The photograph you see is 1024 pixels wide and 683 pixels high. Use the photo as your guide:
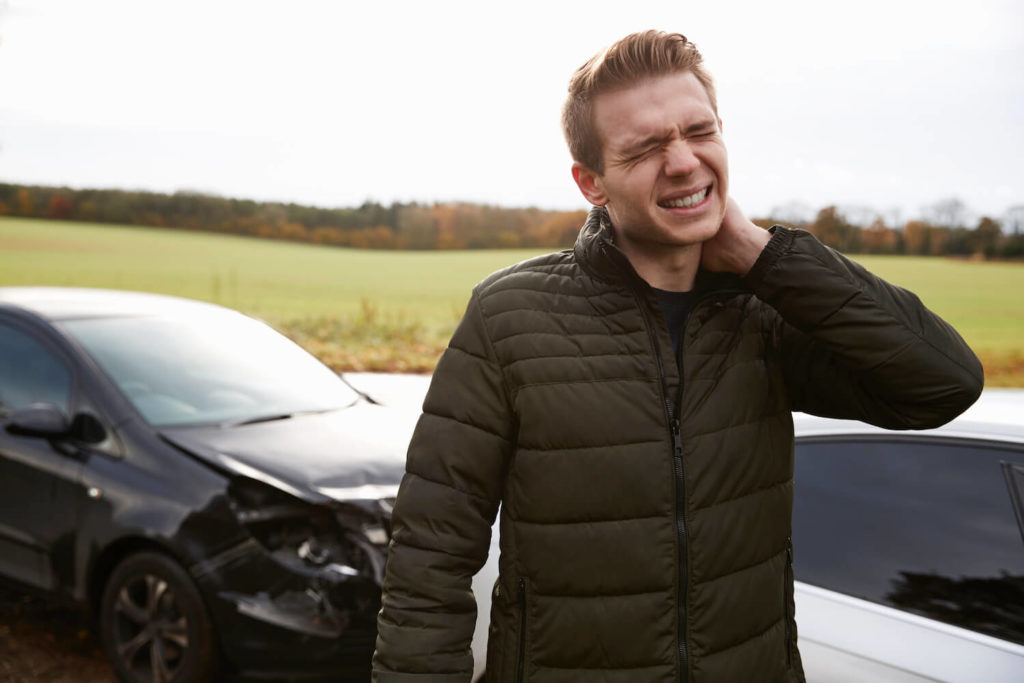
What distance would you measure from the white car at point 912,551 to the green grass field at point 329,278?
13141 millimetres

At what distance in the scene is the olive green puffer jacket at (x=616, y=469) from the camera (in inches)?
60.0

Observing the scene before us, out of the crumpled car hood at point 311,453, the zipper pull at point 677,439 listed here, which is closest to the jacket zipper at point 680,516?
the zipper pull at point 677,439

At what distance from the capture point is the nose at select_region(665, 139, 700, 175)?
5.23ft

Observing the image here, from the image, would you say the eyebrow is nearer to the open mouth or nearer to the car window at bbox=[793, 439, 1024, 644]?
the open mouth

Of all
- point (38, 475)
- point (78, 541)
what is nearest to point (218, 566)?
point (78, 541)

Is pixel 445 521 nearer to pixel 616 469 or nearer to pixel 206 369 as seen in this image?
pixel 616 469

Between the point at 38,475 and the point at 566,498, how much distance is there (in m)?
3.11

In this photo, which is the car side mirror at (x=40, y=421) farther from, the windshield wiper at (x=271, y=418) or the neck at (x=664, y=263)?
the neck at (x=664, y=263)

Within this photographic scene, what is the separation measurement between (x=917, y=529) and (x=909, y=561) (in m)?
0.08

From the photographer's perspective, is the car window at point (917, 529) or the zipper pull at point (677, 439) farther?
the car window at point (917, 529)

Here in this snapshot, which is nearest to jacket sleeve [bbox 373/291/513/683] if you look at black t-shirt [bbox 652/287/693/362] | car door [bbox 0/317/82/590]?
black t-shirt [bbox 652/287/693/362]

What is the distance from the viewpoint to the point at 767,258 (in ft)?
5.37

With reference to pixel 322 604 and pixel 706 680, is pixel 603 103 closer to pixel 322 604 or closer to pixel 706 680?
pixel 706 680

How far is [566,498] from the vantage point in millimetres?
1524
